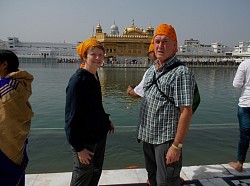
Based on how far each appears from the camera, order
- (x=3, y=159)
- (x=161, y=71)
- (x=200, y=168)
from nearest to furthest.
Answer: (x=3, y=159) < (x=161, y=71) < (x=200, y=168)

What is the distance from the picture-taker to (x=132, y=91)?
7.54 ft

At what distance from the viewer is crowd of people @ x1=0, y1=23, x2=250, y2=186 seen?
1491mm

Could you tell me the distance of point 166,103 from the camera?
1730mm

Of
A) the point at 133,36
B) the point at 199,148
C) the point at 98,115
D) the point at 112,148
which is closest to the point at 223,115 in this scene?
the point at 199,148

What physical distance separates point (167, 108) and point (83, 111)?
2.17ft

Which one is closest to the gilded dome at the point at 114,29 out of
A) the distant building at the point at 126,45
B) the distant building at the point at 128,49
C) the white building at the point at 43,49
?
the distant building at the point at 128,49

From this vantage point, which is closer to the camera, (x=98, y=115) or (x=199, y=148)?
(x=98, y=115)

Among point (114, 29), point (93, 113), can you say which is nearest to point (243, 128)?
point (93, 113)

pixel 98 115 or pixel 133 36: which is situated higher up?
pixel 133 36

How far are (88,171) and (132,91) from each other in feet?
2.95

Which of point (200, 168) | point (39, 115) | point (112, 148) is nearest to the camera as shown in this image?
point (200, 168)

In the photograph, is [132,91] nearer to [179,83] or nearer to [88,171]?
[179,83]

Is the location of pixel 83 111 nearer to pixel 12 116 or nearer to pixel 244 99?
pixel 12 116

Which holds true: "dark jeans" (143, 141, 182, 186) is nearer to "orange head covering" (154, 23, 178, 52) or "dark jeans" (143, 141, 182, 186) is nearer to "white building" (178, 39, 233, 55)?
"orange head covering" (154, 23, 178, 52)
